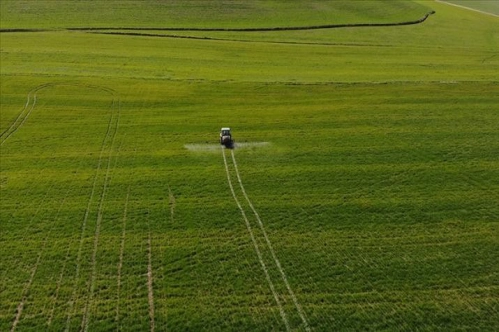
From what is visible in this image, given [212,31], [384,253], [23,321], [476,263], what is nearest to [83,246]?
[23,321]

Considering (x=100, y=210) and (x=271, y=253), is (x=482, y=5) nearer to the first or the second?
(x=271, y=253)

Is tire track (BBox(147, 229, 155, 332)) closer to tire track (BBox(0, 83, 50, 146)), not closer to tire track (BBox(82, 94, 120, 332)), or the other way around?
tire track (BBox(82, 94, 120, 332))

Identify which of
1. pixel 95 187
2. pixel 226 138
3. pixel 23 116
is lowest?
pixel 95 187

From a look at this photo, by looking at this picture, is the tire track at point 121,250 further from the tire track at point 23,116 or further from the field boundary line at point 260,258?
the tire track at point 23,116

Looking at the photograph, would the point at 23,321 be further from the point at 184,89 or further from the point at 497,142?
the point at 497,142

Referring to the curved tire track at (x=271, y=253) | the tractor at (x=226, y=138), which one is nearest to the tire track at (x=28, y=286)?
the curved tire track at (x=271, y=253)

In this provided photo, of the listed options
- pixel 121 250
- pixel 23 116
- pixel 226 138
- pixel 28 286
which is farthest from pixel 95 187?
pixel 23 116

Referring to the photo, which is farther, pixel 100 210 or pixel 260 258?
pixel 100 210

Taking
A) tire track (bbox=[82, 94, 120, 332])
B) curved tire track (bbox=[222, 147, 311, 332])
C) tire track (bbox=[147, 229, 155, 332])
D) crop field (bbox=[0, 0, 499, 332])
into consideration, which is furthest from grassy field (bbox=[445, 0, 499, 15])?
tire track (bbox=[147, 229, 155, 332])
